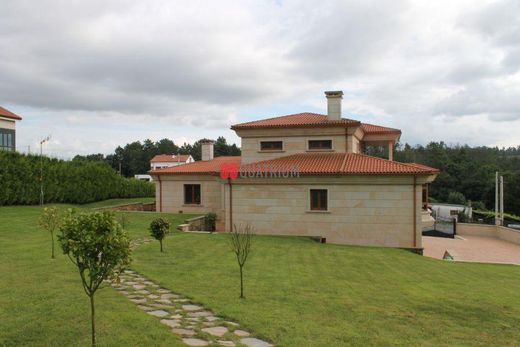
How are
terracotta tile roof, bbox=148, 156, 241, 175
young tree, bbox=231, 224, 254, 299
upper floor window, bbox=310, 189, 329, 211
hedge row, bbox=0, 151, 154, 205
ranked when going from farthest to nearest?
terracotta tile roof, bbox=148, 156, 241, 175 < hedge row, bbox=0, 151, 154, 205 < upper floor window, bbox=310, 189, 329, 211 < young tree, bbox=231, 224, 254, 299

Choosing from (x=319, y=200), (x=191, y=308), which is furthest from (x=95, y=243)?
(x=319, y=200)

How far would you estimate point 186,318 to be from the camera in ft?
22.1

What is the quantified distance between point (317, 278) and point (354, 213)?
918 cm

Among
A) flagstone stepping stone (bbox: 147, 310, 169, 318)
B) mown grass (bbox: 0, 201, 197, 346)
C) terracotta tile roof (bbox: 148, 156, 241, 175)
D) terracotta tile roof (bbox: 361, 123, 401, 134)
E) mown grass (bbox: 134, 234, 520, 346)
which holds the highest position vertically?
terracotta tile roof (bbox: 361, 123, 401, 134)

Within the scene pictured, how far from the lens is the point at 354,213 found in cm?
1903

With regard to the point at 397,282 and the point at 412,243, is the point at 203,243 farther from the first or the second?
the point at 412,243

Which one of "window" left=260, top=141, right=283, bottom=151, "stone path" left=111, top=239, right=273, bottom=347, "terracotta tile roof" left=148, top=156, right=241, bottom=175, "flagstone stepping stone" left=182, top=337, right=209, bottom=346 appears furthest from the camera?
"terracotta tile roof" left=148, top=156, right=241, bottom=175

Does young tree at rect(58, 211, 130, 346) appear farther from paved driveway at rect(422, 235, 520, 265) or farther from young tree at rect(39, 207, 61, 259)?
paved driveway at rect(422, 235, 520, 265)

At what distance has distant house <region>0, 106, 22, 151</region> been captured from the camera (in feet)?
99.3

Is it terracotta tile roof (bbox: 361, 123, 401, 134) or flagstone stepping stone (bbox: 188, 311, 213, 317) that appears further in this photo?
terracotta tile roof (bbox: 361, 123, 401, 134)

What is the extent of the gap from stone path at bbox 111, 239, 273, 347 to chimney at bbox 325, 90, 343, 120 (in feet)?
53.5

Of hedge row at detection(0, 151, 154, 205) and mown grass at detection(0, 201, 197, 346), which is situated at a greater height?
hedge row at detection(0, 151, 154, 205)

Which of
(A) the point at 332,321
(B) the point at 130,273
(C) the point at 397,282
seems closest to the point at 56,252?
(B) the point at 130,273

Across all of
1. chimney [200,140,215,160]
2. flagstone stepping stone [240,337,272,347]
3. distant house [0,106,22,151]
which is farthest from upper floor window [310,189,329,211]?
distant house [0,106,22,151]
